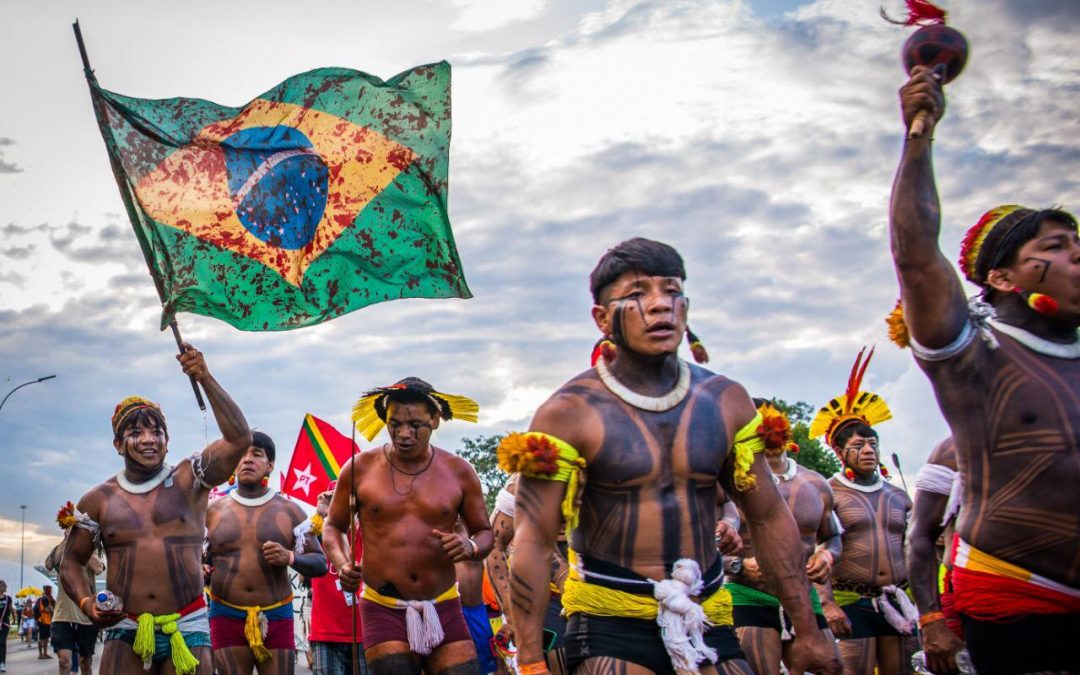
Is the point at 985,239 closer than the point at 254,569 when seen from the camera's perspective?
Yes

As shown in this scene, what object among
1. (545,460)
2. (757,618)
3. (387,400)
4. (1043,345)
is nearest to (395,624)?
(387,400)

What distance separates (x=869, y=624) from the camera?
1028cm

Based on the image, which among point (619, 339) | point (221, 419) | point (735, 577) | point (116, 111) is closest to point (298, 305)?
point (221, 419)

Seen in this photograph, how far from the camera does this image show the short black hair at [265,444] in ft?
38.0

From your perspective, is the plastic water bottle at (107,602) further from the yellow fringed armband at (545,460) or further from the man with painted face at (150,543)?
the yellow fringed armband at (545,460)

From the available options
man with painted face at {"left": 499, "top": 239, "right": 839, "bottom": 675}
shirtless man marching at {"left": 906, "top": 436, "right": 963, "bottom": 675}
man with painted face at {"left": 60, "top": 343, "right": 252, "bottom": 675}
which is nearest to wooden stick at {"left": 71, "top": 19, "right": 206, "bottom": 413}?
man with painted face at {"left": 60, "top": 343, "right": 252, "bottom": 675}

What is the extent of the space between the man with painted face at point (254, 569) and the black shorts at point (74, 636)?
758 cm

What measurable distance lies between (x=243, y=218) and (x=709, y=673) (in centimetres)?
476

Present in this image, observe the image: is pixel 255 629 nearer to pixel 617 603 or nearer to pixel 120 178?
pixel 120 178

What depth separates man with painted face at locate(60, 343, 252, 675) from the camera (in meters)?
8.33

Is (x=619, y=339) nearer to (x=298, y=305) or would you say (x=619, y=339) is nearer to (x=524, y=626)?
(x=524, y=626)

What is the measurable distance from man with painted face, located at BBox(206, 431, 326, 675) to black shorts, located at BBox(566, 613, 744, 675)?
6433 mm

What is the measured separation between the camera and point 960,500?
496cm

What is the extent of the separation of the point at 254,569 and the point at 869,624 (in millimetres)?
5698
